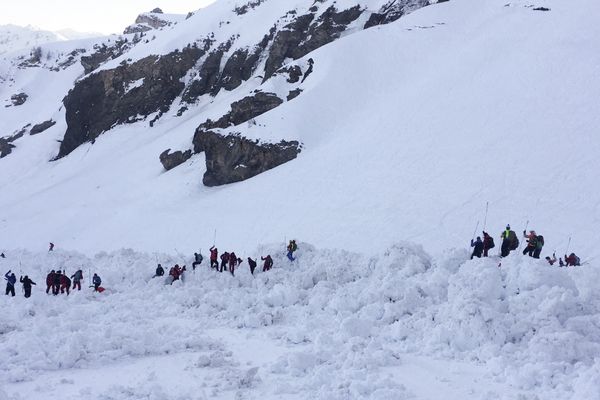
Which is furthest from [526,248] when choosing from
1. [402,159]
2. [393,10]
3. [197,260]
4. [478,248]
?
[393,10]

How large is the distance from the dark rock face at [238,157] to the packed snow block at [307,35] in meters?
18.4

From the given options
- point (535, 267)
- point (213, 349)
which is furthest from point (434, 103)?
point (213, 349)

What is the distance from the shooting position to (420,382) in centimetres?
827

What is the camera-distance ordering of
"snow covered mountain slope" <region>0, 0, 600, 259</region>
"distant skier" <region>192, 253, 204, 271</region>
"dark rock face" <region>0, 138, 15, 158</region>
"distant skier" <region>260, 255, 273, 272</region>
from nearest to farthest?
"distant skier" <region>260, 255, 273, 272</region> → "distant skier" <region>192, 253, 204, 271</region> → "snow covered mountain slope" <region>0, 0, 600, 259</region> → "dark rock face" <region>0, 138, 15, 158</region>

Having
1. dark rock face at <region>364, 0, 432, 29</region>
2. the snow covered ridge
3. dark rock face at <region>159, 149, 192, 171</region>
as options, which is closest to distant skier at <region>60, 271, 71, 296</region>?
the snow covered ridge

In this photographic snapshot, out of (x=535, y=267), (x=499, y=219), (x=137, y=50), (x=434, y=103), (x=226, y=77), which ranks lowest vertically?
(x=499, y=219)

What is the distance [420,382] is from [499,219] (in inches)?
536

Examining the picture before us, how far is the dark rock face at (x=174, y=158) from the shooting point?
1620 inches

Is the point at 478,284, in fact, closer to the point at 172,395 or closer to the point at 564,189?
the point at 172,395

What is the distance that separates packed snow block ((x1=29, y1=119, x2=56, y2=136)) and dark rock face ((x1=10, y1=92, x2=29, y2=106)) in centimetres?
1586

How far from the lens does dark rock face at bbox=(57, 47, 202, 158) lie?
58812mm

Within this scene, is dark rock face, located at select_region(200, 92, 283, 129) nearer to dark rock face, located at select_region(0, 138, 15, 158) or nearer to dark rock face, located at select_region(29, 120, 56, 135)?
dark rock face, located at select_region(0, 138, 15, 158)

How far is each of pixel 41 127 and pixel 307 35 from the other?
130ft

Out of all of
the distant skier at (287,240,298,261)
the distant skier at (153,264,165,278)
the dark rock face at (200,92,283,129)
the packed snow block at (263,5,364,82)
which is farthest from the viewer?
the packed snow block at (263,5,364,82)
